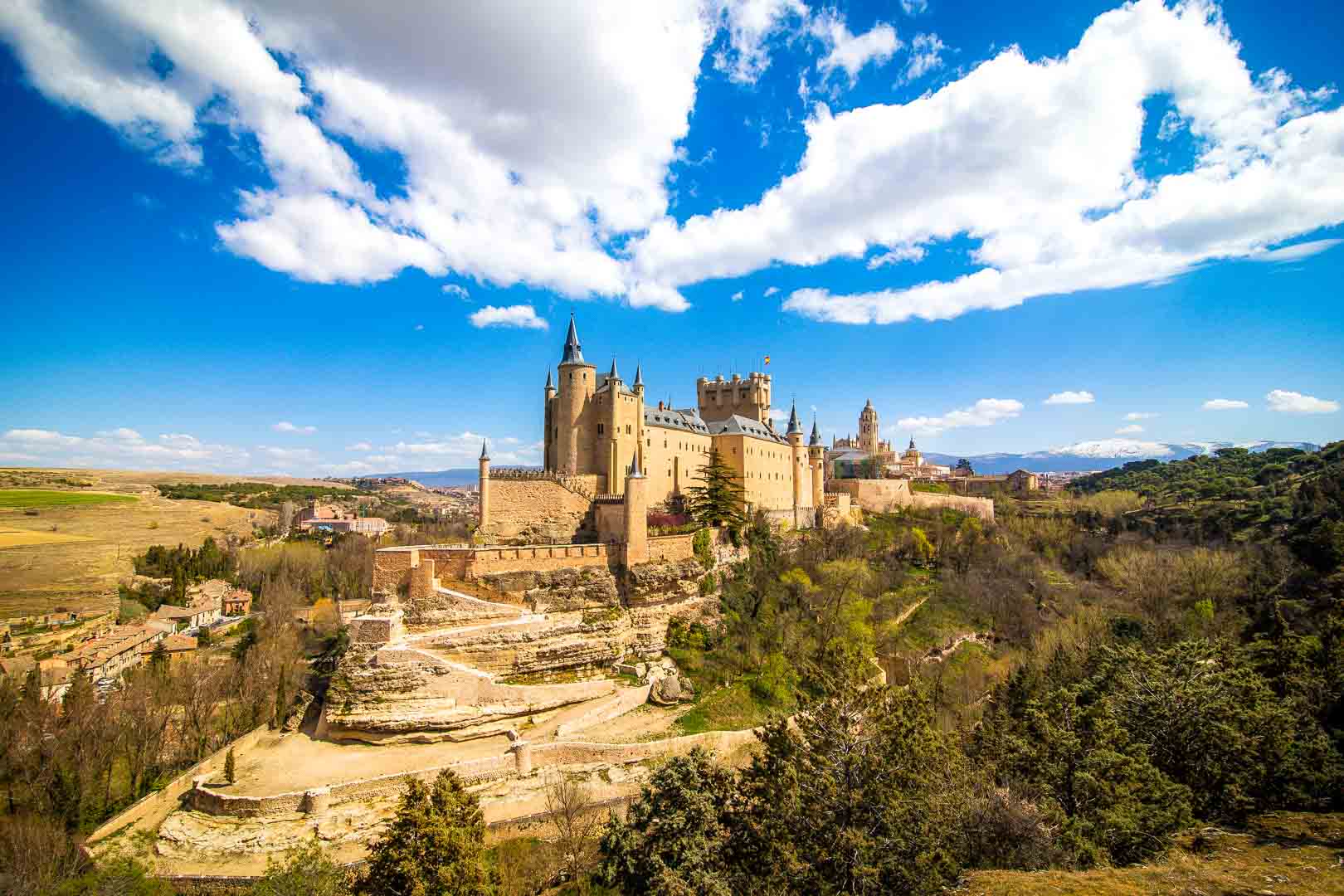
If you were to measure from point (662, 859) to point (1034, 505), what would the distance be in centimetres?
7191

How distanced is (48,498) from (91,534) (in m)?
12.8

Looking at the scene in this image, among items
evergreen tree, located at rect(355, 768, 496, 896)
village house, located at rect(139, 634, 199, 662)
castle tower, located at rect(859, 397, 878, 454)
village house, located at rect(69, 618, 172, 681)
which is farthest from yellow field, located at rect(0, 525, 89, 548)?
castle tower, located at rect(859, 397, 878, 454)

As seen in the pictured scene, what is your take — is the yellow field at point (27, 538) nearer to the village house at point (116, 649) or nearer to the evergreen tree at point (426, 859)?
the village house at point (116, 649)

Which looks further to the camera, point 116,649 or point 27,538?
point 27,538

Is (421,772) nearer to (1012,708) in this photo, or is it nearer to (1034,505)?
(1012,708)

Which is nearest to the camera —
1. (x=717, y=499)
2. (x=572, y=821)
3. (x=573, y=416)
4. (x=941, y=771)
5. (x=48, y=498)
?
(x=941, y=771)

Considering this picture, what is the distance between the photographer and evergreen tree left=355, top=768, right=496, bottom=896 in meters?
13.9

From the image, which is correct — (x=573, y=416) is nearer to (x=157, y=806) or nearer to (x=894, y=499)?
(x=157, y=806)

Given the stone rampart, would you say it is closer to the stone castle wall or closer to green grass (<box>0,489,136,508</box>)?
the stone castle wall

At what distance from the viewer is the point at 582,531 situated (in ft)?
116

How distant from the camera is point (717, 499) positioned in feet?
130

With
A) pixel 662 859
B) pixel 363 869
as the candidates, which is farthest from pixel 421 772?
pixel 662 859

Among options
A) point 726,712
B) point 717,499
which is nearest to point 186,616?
point 717,499

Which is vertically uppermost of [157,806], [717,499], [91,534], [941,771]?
[717,499]
